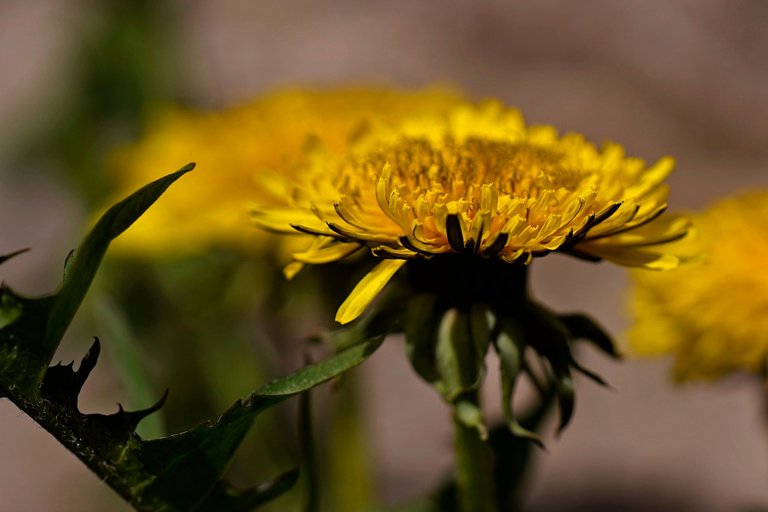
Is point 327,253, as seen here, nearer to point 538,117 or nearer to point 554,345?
point 554,345

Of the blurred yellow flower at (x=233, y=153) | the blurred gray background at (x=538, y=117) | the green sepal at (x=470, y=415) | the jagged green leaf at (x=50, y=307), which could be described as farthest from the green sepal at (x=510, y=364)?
the blurred gray background at (x=538, y=117)

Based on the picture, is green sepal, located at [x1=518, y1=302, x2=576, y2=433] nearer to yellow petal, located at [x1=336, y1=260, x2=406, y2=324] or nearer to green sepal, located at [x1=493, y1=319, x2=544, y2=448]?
green sepal, located at [x1=493, y1=319, x2=544, y2=448]

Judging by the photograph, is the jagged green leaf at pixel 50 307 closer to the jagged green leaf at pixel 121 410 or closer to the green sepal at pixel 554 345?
the jagged green leaf at pixel 121 410

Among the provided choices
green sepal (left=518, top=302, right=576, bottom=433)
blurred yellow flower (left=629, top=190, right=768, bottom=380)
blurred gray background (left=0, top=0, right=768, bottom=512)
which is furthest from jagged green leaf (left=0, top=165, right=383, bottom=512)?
blurred gray background (left=0, top=0, right=768, bottom=512)

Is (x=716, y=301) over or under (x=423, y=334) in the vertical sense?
under

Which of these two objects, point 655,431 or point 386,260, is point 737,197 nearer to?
point 386,260

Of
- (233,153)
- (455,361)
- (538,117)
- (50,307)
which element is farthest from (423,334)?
(538,117)

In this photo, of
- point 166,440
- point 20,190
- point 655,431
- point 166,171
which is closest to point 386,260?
point 166,440
